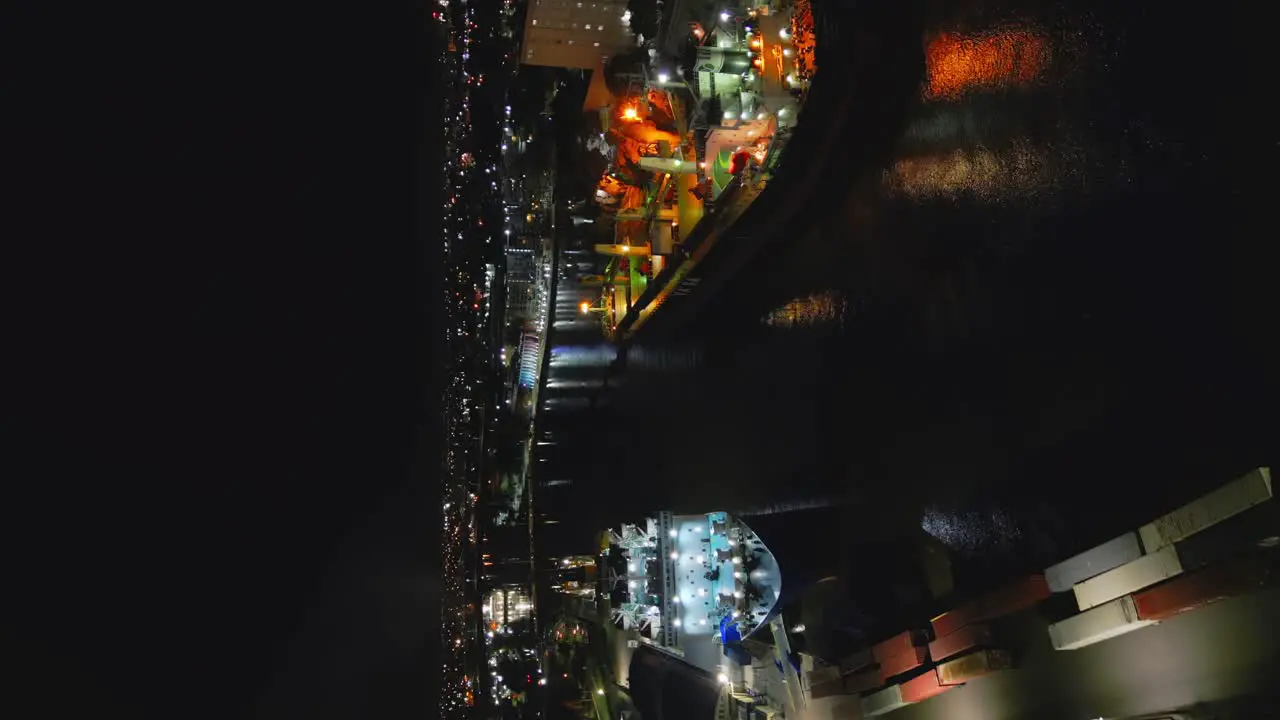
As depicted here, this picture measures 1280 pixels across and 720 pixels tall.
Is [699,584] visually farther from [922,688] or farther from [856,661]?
[922,688]

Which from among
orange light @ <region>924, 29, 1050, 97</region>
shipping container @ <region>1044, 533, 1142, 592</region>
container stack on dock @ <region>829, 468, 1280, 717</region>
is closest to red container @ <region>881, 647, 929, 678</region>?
container stack on dock @ <region>829, 468, 1280, 717</region>

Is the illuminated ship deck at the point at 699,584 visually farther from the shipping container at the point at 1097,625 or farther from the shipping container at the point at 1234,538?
the shipping container at the point at 1234,538

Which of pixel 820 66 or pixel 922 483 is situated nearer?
pixel 922 483

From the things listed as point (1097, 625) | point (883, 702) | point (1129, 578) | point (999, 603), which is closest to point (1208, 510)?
point (1129, 578)

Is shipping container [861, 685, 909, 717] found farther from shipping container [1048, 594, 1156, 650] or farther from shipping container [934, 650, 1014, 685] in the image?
shipping container [1048, 594, 1156, 650]

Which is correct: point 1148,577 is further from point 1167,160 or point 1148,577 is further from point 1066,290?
point 1167,160

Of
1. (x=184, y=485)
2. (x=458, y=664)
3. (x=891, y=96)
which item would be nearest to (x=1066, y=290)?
(x=891, y=96)
